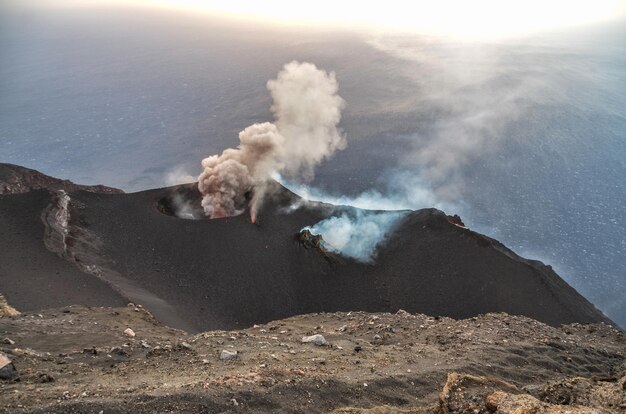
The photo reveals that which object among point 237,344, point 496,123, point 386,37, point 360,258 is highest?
point 386,37

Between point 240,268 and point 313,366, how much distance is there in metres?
18.6

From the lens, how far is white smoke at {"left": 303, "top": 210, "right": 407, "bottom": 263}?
37719 millimetres

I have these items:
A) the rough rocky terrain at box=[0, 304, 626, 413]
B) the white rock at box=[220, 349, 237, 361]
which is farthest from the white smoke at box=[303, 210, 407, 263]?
the white rock at box=[220, 349, 237, 361]

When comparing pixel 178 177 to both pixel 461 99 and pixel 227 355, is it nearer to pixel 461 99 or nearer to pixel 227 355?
pixel 227 355

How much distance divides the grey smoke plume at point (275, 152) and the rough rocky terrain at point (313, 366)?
66.2ft

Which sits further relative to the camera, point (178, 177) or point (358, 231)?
point (178, 177)

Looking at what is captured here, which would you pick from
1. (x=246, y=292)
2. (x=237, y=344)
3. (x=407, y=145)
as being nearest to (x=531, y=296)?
(x=246, y=292)

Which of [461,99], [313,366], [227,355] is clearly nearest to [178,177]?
[227,355]

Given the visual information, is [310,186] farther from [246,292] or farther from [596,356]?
[596,356]

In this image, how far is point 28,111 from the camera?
95.2m

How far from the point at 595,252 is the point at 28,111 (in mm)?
104956

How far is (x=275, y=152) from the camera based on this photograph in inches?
2094

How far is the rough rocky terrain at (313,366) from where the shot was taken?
445 inches

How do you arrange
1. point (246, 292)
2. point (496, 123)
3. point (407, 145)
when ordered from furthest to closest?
point (496, 123)
point (407, 145)
point (246, 292)
